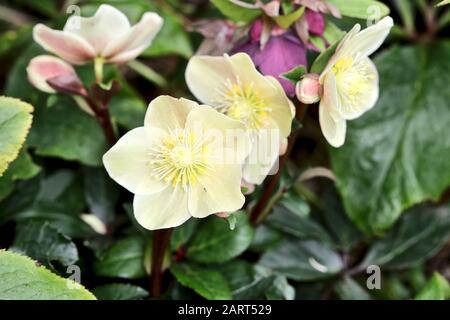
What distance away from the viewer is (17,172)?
1009mm

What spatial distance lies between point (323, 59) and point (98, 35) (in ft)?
1.03

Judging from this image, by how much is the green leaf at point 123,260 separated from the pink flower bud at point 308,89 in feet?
1.20

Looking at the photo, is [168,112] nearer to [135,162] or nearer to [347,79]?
[135,162]

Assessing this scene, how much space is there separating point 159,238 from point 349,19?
50 cm

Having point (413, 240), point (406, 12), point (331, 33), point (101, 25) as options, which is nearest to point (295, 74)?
point (331, 33)

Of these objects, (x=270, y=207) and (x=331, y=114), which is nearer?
(x=331, y=114)

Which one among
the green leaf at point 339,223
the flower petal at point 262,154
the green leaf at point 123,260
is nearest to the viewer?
the flower petal at point 262,154

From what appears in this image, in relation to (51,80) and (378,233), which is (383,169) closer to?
(378,233)

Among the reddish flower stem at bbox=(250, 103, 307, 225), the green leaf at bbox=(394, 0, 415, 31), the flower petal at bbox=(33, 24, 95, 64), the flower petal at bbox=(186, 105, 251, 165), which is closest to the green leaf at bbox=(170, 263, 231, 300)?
the reddish flower stem at bbox=(250, 103, 307, 225)

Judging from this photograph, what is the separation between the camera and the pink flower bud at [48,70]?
94 cm

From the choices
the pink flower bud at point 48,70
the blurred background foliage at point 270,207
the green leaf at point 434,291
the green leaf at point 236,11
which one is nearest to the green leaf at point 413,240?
the blurred background foliage at point 270,207

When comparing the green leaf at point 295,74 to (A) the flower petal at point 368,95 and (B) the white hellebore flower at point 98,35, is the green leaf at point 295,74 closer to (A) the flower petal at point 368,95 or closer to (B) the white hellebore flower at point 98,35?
(A) the flower petal at point 368,95
